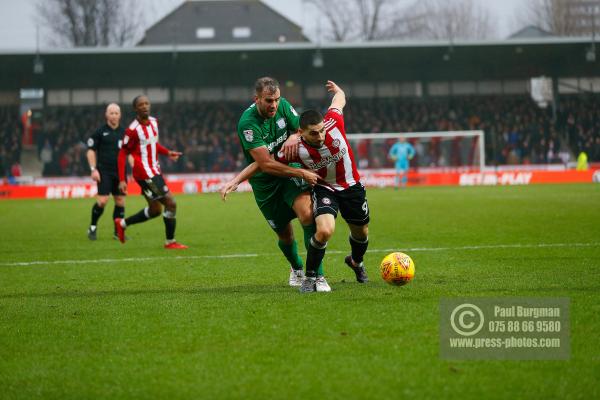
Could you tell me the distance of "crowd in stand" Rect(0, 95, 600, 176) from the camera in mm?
40000

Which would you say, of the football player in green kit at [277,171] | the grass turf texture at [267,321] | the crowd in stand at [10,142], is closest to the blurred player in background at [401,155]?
the crowd in stand at [10,142]

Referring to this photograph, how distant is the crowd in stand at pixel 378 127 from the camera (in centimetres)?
4000

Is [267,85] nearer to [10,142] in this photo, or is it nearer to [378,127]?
[378,127]

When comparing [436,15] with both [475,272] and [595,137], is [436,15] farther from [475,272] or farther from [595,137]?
[475,272]

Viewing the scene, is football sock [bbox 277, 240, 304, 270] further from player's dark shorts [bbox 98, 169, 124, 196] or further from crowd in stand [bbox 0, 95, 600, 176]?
crowd in stand [bbox 0, 95, 600, 176]

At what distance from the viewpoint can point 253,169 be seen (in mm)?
7711

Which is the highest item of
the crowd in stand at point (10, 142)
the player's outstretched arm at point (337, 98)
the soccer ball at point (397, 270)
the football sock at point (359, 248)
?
the crowd in stand at point (10, 142)

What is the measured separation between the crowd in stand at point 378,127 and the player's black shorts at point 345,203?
99.9 feet

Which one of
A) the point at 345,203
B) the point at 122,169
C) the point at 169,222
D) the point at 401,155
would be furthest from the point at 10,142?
the point at 345,203

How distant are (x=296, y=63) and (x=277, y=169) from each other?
37.8 meters

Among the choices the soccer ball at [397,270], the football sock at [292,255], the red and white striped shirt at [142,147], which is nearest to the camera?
the soccer ball at [397,270]

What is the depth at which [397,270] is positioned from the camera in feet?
24.5

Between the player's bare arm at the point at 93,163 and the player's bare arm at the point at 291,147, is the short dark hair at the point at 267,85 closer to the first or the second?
the player's bare arm at the point at 291,147

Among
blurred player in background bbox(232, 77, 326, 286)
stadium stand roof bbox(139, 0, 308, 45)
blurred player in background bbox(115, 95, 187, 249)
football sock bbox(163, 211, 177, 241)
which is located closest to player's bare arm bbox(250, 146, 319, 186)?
blurred player in background bbox(232, 77, 326, 286)
